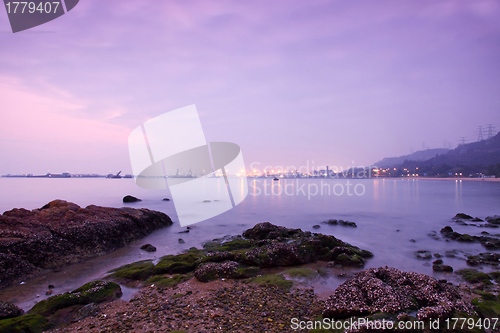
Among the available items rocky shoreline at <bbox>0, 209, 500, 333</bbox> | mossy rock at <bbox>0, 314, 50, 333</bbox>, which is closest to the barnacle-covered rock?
rocky shoreline at <bbox>0, 209, 500, 333</bbox>

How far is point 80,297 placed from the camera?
252 inches

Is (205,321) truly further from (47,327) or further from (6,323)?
(6,323)

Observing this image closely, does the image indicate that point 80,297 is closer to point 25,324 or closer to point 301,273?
point 25,324

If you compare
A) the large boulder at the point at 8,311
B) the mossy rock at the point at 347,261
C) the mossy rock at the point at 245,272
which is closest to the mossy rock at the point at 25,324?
the large boulder at the point at 8,311

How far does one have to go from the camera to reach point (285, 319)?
18.5 feet

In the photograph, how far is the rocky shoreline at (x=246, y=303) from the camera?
5.28 meters

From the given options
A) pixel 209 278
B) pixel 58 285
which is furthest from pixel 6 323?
pixel 209 278

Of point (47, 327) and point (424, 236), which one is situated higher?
point (47, 327)

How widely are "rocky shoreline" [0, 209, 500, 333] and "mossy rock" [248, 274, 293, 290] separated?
1.3 inches

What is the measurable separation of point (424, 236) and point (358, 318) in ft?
48.4

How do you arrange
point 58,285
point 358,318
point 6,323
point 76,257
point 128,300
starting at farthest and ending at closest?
point 76,257 < point 58,285 < point 128,300 < point 358,318 < point 6,323

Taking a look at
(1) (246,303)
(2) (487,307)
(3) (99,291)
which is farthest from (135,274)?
(2) (487,307)

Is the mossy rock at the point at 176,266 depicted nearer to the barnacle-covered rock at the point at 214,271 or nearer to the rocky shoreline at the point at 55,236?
the barnacle-covered rock at the point at 214,271

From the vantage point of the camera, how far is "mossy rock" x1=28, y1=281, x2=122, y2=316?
600 cm
